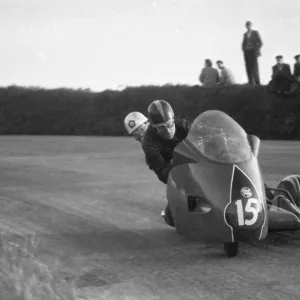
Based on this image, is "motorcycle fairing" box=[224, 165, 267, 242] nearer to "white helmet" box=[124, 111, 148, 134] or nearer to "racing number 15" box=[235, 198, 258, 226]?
"racing number 15" box=[235, 198, 258, 226]

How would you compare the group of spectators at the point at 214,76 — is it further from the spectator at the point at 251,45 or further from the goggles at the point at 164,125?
the goggles at the point at 164,125

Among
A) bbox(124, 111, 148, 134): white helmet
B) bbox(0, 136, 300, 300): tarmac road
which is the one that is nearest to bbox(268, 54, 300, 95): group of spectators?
bbox(0, 136, 300, 300): tarmac road

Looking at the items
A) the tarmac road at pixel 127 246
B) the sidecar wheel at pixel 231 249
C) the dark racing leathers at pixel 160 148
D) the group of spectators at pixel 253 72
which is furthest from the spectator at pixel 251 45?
the sidecar wheel at pixel 231 249

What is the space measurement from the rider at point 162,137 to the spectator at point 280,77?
45.1 ft

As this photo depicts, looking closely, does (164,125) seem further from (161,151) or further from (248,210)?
(248,210)

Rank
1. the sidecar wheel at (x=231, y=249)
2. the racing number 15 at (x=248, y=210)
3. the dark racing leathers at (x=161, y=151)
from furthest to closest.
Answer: the dark racing leathers at (x=161, y=151) < the sidecar wheel at (x=231, y=249) < the racing number 15 at (x=248, y=210)

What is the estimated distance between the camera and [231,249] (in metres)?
6.09

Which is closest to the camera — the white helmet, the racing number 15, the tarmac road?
the tarmac road

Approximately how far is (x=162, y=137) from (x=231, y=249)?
164 centimetres

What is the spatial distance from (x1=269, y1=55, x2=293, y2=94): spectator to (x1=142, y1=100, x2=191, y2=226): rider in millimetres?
13733

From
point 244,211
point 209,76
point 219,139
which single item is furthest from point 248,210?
point 209,76

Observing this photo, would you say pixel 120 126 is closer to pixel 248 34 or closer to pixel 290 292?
pixel 248 34

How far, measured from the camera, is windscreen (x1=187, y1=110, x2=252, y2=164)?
19.9 ft

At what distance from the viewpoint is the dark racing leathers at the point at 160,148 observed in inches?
277
